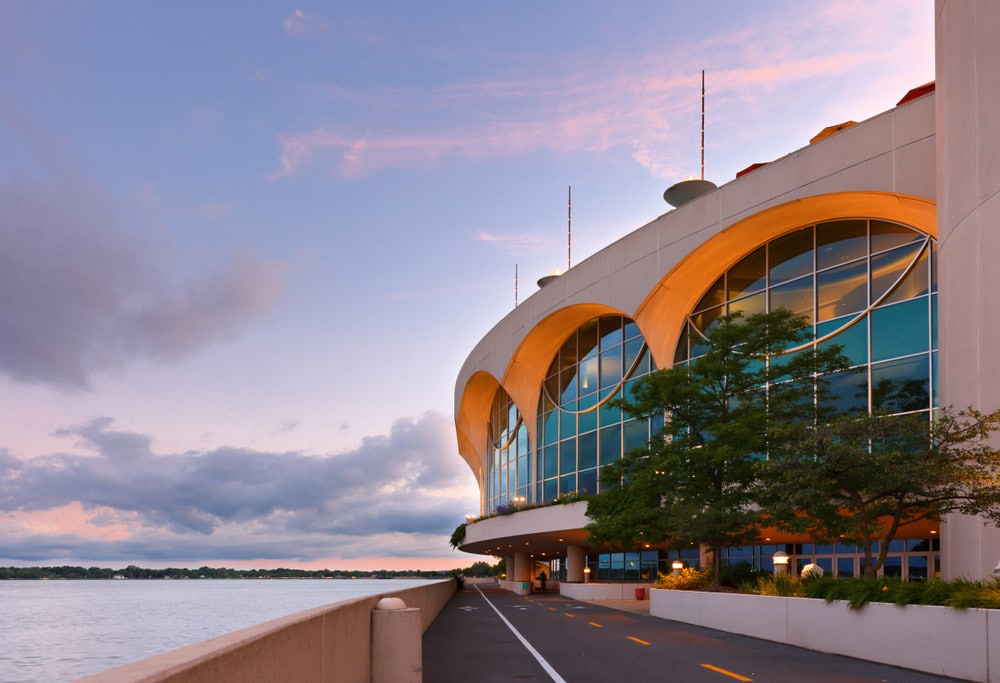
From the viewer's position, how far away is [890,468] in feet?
59.7

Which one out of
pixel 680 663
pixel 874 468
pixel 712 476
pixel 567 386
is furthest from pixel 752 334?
pixel 567 386

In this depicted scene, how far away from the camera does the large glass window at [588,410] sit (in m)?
46.0

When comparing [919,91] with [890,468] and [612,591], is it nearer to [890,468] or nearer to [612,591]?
[890,468]

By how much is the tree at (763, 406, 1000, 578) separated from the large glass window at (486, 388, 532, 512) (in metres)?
34.5

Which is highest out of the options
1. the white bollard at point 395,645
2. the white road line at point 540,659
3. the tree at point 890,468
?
the tree at point 890,468

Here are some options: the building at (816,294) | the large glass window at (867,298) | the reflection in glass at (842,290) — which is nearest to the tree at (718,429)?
the large glass window at (867,298)

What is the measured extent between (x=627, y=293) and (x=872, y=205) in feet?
44.2

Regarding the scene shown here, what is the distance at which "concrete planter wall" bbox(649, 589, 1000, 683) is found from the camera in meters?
12.5

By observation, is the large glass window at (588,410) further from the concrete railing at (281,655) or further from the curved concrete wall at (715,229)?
the concrete railing at (281,655)

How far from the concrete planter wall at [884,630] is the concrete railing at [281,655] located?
8.03 m

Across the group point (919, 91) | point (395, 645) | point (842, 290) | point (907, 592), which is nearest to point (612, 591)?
point (842, 290)

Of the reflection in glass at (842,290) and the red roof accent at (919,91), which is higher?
the red roof accent at (919,91)

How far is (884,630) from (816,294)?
20788 millimetres

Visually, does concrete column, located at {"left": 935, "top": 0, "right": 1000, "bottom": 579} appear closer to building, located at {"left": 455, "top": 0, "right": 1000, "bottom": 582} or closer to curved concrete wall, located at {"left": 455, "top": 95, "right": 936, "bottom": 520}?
building, located at {"left": 455, "top": 0, "right": 1000, "bottom": 582}
